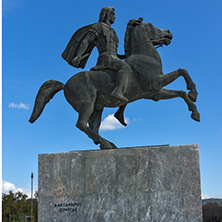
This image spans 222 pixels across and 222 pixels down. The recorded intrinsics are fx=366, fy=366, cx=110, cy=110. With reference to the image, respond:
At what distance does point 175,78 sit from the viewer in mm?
8070

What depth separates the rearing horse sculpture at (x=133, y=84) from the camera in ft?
26.1

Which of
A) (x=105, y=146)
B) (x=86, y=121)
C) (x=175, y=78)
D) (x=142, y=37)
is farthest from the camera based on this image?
(x=142, y=37)

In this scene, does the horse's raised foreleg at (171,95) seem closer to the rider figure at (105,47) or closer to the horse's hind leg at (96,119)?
the rider figure at (105,47)

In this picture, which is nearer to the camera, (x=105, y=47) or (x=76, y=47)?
(x=105, y=47)

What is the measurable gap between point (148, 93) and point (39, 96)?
8.54ft

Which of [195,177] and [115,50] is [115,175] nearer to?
[195,177]

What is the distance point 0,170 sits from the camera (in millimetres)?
8195

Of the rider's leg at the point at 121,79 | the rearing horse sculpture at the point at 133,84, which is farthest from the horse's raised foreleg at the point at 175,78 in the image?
the rider's leg at the point at 121,79

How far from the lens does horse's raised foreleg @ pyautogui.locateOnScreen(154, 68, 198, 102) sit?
314 inches

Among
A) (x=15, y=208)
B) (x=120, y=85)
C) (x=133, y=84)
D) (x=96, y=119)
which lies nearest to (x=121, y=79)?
(x=120, y=85)

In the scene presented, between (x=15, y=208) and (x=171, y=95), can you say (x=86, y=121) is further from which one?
(x=15, y=208)

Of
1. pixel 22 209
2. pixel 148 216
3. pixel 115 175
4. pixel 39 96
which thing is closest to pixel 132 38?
pixel 39 96

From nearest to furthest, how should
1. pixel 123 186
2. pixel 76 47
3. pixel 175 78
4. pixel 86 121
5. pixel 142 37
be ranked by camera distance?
pixel 123 186
pixel 86 121
pixel 175 78
pixel 142 37
pixel 76 47

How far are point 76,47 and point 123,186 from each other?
3539mm
